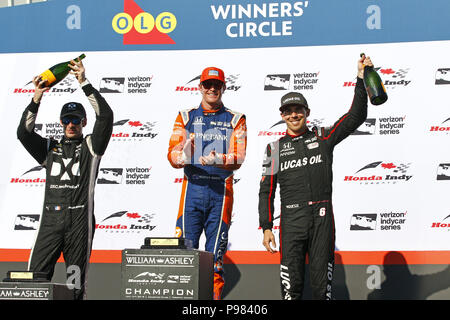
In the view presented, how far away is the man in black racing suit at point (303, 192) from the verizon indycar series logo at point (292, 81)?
1.68 metres

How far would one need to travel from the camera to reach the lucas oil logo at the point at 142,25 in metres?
5.95

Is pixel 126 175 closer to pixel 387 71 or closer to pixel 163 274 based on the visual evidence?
pixel 387 71

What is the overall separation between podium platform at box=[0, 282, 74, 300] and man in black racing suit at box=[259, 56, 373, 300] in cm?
139

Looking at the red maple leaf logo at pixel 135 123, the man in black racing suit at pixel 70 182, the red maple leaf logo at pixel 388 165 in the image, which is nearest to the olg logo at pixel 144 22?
the red maple leaf logo at pixel 135 123

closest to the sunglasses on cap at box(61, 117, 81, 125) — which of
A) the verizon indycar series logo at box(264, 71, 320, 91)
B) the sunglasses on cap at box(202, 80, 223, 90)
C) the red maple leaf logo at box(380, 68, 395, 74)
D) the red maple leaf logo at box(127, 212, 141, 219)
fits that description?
the sunglasses on cap at box(202, 80, 223, 90)

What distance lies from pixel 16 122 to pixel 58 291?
3166 mm

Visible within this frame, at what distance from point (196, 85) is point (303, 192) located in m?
2.28

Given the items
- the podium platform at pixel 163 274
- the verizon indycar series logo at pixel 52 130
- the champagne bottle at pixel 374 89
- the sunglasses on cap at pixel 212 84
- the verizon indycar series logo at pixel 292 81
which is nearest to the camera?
the podium platform at pixel 163 274

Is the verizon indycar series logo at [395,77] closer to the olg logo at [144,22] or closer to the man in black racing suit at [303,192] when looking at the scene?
the man in black racing suit at [303,192]

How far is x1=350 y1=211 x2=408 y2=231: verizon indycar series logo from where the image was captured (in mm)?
5402

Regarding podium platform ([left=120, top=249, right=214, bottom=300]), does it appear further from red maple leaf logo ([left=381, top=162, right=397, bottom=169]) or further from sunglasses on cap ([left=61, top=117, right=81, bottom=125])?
red maple leaf logo ([left=381, top=162, right=397, bottom=169])

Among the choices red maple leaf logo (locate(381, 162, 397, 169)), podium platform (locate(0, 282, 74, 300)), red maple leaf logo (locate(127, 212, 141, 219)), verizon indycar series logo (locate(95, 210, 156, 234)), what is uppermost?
red maple leaf logo (locate(381, 162, 397, 169))
